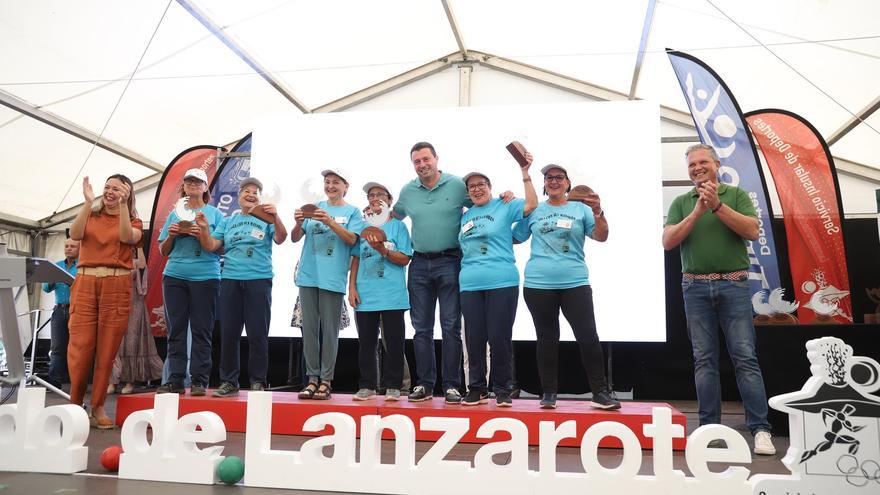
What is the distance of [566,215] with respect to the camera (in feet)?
9.27

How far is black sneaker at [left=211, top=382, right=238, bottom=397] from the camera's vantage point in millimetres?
3189

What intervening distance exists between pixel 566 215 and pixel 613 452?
42.2 inches

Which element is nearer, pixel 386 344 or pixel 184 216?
pixel 386 344

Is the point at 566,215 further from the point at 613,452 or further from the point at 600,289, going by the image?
the point at 600,289

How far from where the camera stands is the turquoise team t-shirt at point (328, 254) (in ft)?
10.2

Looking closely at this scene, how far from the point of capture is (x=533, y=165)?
16.6ft

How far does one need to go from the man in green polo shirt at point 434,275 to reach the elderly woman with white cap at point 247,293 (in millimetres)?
789

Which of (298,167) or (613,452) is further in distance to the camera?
(298,167)

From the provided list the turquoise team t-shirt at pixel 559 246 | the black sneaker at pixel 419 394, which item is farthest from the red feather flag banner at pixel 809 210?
the black sneaker at pixel 419 394

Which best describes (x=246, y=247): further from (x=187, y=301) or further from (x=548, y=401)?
(x=548, y=401)

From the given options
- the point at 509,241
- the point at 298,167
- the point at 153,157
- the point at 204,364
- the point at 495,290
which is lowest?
the point at 204,364

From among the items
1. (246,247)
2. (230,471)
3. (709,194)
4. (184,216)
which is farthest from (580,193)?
→ (184,216)

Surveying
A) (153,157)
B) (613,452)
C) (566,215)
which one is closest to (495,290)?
(566,215)

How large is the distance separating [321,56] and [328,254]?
11.9 ft
